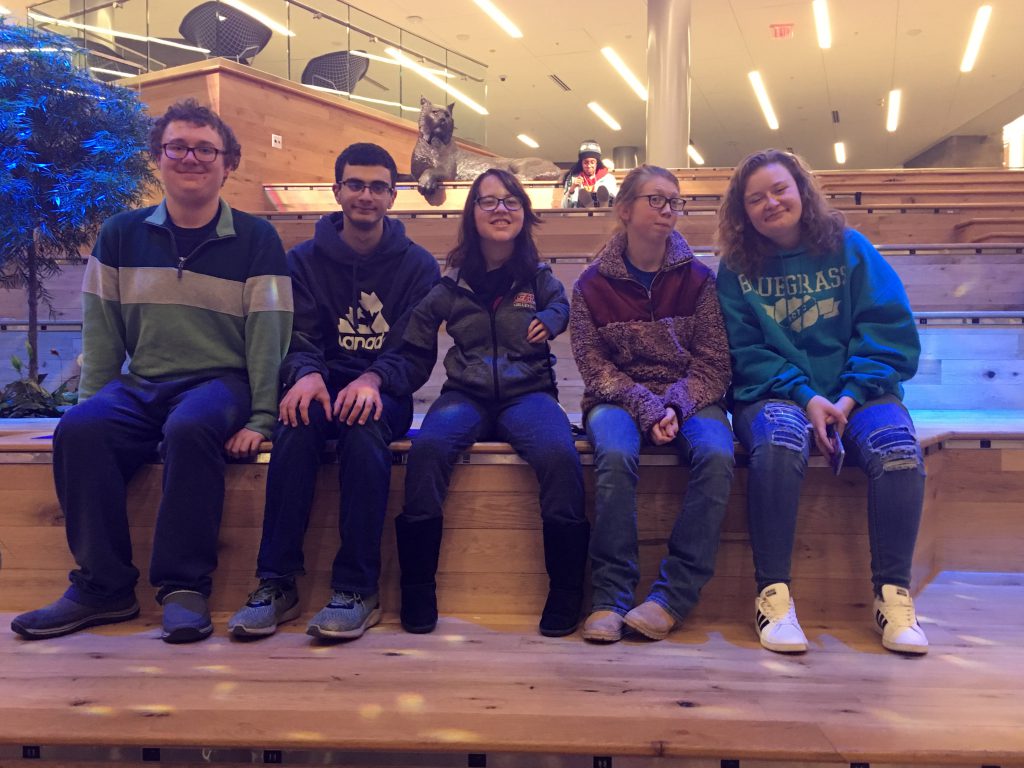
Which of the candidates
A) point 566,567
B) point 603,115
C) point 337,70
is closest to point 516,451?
point 566,567

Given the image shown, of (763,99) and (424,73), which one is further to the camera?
(763,99)

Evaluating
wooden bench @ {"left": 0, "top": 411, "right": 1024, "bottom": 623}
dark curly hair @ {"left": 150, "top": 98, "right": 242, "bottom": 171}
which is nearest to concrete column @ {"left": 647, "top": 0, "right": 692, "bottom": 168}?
wooden bench @ {"left": 0, "top": 411, "right": 1024, "bottom": 623}

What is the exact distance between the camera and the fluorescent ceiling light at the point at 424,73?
25.3ft

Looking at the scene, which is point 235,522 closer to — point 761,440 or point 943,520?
point 761,440

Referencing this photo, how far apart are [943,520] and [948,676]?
2.38 ft

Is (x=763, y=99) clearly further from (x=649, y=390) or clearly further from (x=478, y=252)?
(x=649, y=390)

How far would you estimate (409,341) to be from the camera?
67.8 inches

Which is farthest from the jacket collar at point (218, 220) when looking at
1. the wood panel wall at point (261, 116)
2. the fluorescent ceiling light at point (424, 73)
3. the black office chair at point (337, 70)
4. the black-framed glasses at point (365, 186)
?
the fluorescent ceiling light at point (424, 73)

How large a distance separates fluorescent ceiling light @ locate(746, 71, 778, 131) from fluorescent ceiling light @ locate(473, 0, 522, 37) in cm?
296

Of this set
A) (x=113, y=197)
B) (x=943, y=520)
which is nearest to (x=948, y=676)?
(x=943, y=520)

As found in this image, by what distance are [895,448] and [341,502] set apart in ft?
3.46

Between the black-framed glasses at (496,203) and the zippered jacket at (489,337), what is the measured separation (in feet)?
0.52

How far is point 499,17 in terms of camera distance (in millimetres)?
7555

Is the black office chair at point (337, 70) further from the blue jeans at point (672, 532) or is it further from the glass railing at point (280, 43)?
the blue jeans at point (672, 532)
